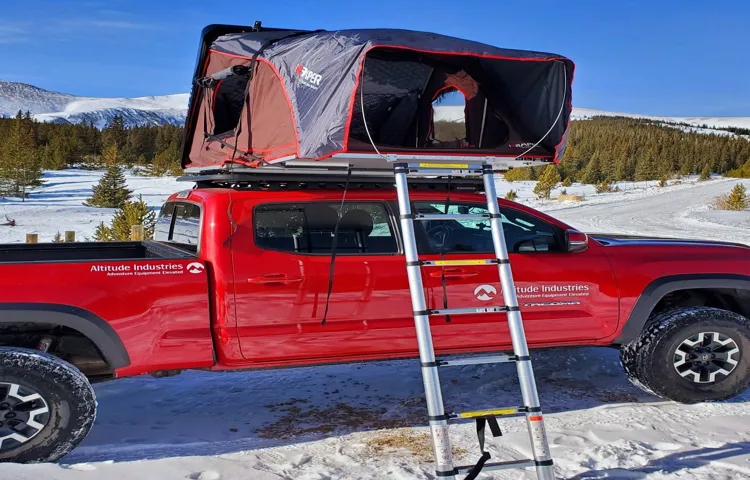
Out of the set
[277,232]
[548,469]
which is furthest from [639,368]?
[277,232]

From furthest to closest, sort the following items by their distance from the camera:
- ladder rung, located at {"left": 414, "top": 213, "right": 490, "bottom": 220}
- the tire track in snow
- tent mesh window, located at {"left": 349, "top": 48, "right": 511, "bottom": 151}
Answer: the tire track in snow
tent mesh window, located at {"left": 349, "top": 48, "right": 511, "bottom": 151}
ladder rung, located at {"left": 414, "top": 213, "right": 490, "bottom": 220}

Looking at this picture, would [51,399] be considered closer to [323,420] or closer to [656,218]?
[323,420]

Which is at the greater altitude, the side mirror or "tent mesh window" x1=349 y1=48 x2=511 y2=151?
"tent mesh window" x1=349 y1=48 x2=511 y2=151

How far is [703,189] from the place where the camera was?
131 ft

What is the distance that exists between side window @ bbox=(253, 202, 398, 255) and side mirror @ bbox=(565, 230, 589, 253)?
4.15 feet

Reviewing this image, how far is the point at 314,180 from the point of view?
456 cm

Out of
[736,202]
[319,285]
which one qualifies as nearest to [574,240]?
[319,285]

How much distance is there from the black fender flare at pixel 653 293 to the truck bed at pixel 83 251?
3.25 metres

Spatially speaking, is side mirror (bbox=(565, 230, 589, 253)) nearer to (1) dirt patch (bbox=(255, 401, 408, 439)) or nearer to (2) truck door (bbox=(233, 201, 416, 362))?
(2) truck door (bbox=(233, 201, 416, 362))

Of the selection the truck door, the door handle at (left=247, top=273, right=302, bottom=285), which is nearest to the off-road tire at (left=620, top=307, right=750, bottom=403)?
the truck door

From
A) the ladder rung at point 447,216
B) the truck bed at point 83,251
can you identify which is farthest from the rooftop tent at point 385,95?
the truck bed at point 83,251

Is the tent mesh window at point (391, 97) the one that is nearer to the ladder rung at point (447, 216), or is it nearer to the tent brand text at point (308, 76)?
the tent brand text at point (308, 76)

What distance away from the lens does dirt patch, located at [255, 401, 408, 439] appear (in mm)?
4383

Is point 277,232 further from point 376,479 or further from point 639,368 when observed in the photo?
point 639,368
